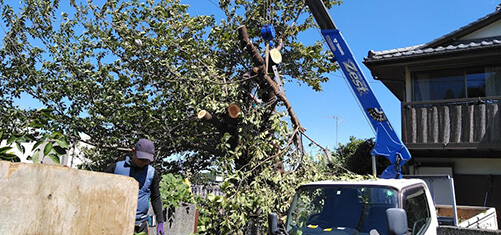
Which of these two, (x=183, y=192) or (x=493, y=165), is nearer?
(x=183, y=192)

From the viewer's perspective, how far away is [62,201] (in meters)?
1.27

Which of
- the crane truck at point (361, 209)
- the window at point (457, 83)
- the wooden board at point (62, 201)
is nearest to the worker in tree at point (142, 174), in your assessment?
the crane truck at point (361, 209)

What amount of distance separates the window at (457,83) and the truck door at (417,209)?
19.5 ft

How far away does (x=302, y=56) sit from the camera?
34.6ft

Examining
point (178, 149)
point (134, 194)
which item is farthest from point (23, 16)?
point (134, 194)

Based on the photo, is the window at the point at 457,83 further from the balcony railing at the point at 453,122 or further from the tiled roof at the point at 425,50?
the tiled roof at the point at 425,50

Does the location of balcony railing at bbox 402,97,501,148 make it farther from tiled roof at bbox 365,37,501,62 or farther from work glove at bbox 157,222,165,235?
work glove at bbox 157,222,165,235

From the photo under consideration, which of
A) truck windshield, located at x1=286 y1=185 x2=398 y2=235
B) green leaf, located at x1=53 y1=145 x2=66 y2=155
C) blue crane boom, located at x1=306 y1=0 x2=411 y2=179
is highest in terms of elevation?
blue crane boom, located at x1=306 y1=0 x2=411 y2=179

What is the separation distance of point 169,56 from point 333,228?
20.6ft

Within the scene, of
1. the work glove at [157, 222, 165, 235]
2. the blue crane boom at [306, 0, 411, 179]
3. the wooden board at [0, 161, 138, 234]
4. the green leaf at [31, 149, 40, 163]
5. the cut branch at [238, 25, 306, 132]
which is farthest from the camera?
the cut branch at [238, 25, 306, 132]

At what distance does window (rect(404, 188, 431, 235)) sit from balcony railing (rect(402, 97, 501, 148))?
16.3 feet

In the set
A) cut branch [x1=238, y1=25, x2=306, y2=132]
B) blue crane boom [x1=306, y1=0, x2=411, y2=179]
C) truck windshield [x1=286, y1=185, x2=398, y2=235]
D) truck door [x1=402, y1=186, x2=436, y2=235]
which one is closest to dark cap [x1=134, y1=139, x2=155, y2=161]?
truck windshield [x1=286, y1=185, x2=398, y2=235]

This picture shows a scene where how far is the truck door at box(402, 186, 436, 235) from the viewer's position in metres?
3.67

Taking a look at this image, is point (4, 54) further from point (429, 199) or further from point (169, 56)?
point (429, 199)
